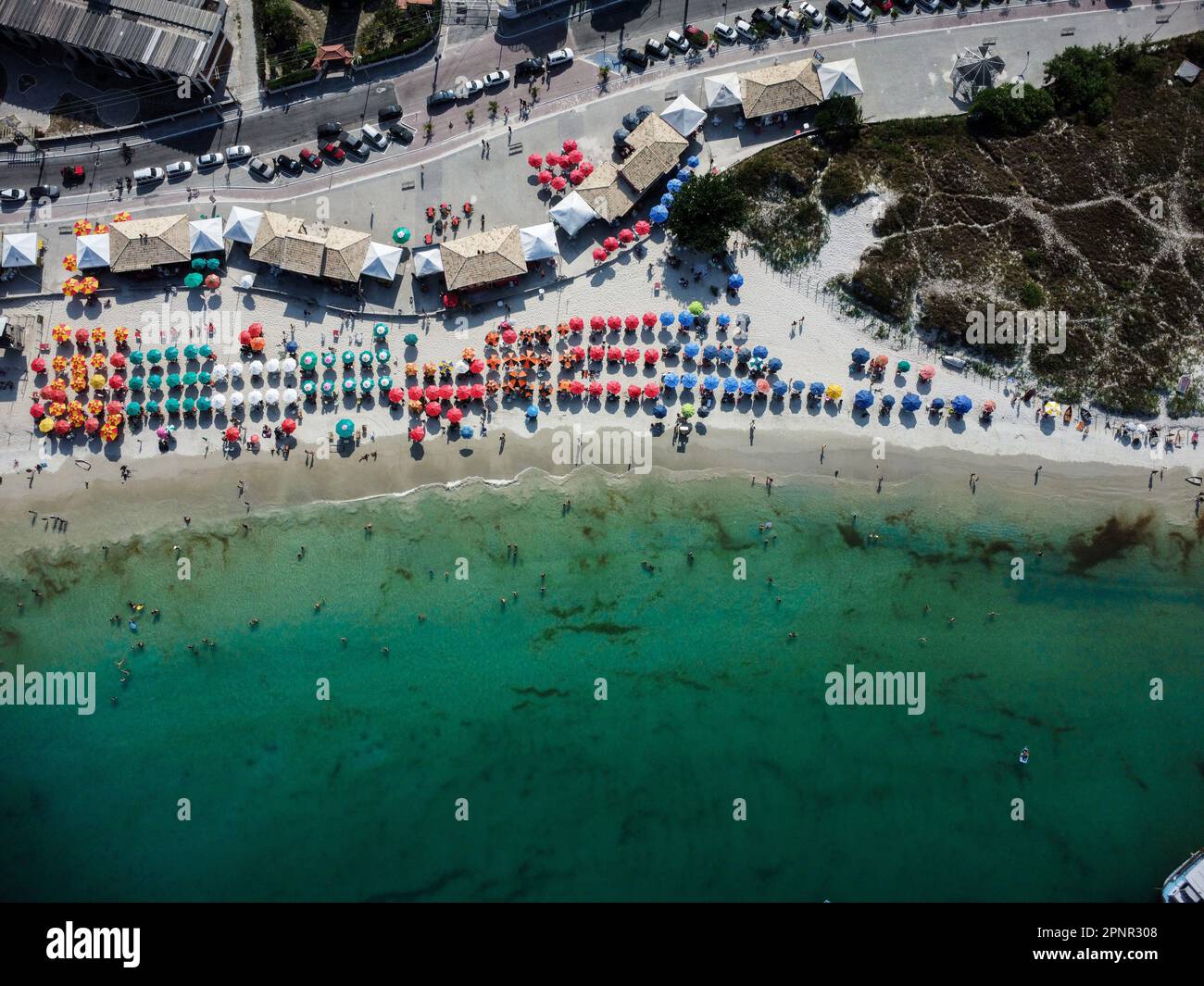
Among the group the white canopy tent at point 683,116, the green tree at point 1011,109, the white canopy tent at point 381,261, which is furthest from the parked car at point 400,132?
the green tree at point 1011,109

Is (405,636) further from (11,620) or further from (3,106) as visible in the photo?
(3,106)

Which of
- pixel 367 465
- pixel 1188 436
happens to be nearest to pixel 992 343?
pixel 1188 436

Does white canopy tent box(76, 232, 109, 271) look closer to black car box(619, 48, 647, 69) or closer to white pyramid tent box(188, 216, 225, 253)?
white pyramid tent box(188, 216, 225, 253)

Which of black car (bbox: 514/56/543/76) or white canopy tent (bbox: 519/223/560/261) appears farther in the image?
black car (bbox: 514/56/543/76)

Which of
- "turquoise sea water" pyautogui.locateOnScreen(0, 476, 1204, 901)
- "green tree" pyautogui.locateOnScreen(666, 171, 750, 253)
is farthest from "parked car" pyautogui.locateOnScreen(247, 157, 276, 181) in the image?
"green tree" pyautogui.locateOnScreen(666, 171, 750, 253)

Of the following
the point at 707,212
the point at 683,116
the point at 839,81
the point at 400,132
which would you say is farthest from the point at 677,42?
the point at 400,132
